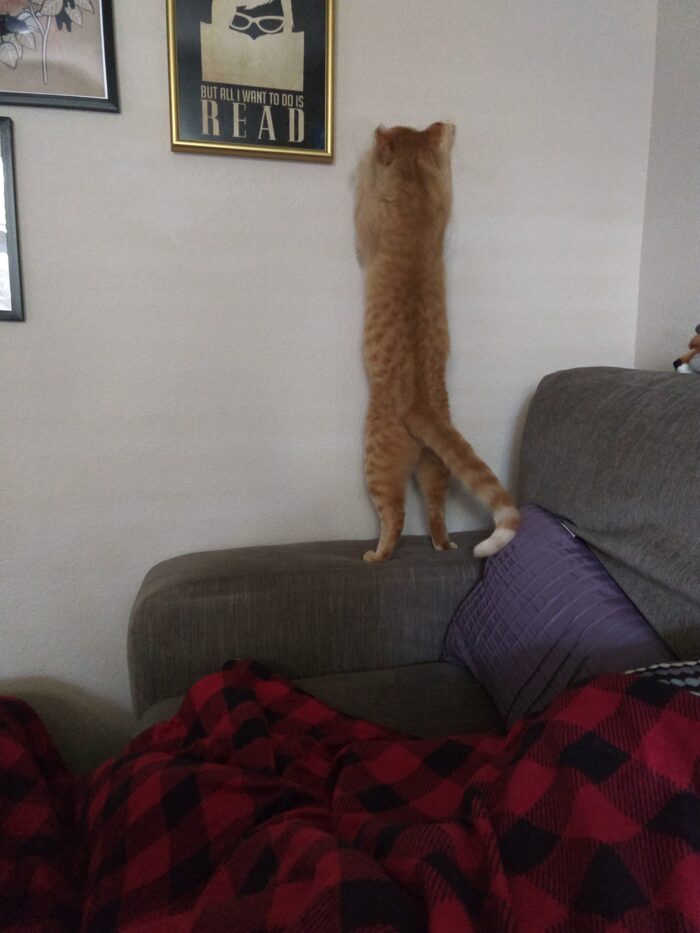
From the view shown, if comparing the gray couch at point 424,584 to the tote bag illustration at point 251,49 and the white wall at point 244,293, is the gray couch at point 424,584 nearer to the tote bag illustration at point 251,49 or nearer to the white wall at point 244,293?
the white wall at point 244,293

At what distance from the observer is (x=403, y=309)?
136 cm

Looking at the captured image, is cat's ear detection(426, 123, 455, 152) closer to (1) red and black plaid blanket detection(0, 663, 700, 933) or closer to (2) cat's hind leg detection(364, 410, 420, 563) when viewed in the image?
(2) cat's hind leg detection(364, 410, 420, 563)

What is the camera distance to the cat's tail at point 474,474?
48.1 inches

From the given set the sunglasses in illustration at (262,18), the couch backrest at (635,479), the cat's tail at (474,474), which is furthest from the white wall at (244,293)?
the couch backrest at (635,479)

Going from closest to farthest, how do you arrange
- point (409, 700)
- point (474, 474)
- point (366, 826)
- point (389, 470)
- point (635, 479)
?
1. point (366, 826)
2. point (635, 479)
3. point (409, 700)
4. point (474, 474)
5. point (389, 470)

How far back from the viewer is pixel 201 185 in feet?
4.42

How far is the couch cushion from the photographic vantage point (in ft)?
3.54

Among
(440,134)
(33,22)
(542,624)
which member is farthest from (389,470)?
(33,22)

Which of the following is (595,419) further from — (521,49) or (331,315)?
(521,49)

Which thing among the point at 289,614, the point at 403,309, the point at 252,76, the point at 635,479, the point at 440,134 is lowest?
the point at 289,614

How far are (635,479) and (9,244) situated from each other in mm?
1350

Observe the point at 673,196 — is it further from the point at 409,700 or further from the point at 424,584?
the point at 409,700

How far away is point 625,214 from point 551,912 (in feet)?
5.24

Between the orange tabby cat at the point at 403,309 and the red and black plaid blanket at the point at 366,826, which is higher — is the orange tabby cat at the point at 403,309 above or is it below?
above
